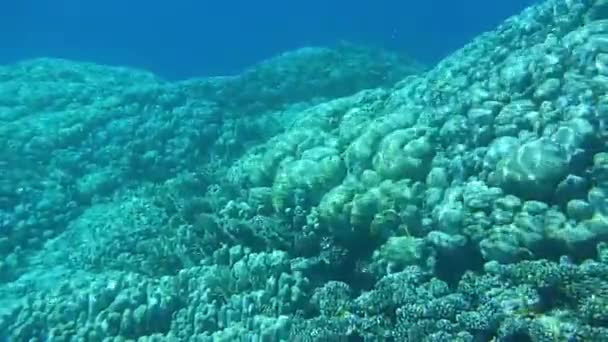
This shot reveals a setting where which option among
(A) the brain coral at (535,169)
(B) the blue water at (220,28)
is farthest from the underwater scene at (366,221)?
(B) the blue water at (220,28)

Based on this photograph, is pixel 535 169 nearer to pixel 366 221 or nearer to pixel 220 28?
pixel 366 221

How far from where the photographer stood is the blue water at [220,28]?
55.2 m

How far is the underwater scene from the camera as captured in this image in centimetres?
583

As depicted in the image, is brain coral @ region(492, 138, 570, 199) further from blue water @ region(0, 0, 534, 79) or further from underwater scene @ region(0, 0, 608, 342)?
blue water @ region(0, 0, 534, 79)

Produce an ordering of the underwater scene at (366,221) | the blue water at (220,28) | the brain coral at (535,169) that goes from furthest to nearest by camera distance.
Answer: the blue water at (220,28)
the brain coral at (535,169)
the underwater scene at (366,221)

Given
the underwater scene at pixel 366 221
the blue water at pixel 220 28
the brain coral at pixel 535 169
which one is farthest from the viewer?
the blue water at pixel 220 28

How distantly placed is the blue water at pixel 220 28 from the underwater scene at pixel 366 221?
1457 inches

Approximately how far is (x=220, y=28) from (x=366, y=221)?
64011mm

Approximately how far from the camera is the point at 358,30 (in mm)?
57594

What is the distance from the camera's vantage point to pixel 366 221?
25.2ft

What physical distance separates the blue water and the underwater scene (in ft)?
121

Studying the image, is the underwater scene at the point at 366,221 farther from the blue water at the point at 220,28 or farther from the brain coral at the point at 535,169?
the blue water at the point at 220,28

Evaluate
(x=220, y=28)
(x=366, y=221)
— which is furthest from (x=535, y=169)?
(x=220, y=28)

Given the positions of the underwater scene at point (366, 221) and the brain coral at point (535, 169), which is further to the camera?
the brain coral at point (535, 169)
